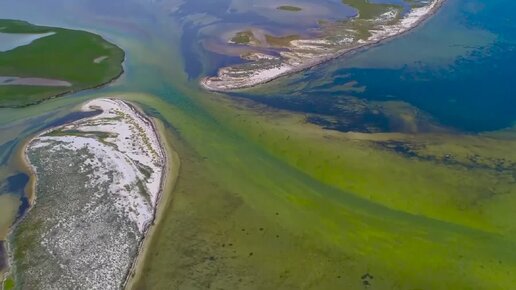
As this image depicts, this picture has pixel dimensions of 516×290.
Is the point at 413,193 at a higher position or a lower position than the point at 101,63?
lower

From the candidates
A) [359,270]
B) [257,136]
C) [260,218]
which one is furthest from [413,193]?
[257,136]

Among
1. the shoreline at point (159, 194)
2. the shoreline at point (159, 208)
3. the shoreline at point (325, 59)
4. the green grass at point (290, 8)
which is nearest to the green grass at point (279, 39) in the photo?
the shoreline at point (325, 59)

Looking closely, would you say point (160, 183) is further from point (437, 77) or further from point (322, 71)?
point (437, 77)

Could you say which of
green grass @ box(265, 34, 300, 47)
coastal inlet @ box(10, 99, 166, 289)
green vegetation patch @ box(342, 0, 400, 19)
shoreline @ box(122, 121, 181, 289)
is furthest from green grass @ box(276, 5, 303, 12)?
coastal inlet @ box(10, 99, 166, 289)

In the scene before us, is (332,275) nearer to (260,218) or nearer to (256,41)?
(260,218)

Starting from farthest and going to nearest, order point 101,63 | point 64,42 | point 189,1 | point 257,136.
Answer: point 189,1, point 64,42, point 101,63, point 257,136

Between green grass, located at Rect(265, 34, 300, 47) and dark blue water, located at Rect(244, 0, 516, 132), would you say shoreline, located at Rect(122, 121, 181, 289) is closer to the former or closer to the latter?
dark blue water, located at Rect(244, 0, 516, 132)

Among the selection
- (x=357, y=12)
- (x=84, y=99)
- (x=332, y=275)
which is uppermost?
(x=357, y=12)
